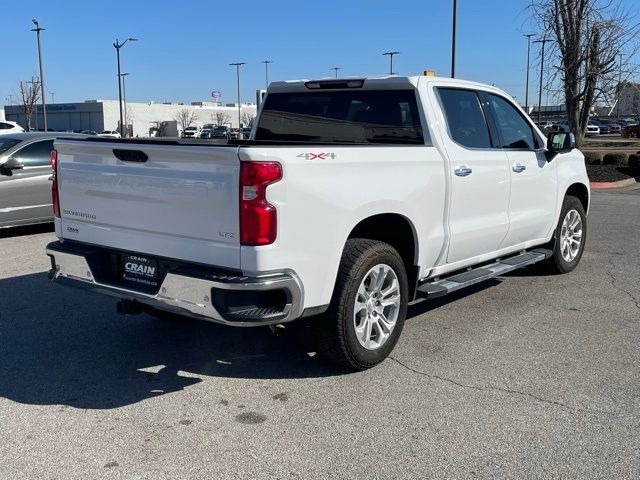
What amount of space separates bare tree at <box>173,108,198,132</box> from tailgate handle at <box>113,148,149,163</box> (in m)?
100

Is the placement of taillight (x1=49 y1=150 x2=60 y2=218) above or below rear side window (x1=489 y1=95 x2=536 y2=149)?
below

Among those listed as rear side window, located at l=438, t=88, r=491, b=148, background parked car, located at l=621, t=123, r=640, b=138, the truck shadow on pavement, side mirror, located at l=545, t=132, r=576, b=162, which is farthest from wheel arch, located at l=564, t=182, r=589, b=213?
background parked car, located at l=621, t=123, r=640, b=138

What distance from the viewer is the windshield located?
10.2 metres

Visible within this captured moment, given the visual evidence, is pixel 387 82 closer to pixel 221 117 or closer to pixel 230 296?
pixel 230 296

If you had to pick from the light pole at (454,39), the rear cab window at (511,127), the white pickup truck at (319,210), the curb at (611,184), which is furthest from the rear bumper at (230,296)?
the light pole at (454,39)

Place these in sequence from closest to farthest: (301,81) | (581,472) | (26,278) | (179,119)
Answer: (581,472)
(301,81)
(26,278)
(179,119)

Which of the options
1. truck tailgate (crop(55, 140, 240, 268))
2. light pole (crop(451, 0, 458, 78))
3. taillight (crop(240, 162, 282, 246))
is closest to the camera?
taillight (crop(240, 162, 282, 246))

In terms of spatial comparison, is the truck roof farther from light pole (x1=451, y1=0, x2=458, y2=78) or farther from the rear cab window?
light pole (x1=451, y1=0, x2=458, y2=78)

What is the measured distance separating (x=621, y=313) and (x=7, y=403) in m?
5.05

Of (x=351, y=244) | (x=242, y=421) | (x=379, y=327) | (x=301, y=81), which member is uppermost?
(x=301, y=81)

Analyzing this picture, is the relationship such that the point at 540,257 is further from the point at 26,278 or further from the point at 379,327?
the point at 26,278

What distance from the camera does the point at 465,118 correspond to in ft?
18.5

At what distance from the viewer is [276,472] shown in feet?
10.8

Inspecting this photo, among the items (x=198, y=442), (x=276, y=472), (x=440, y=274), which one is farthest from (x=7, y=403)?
(x=440, y=274)
